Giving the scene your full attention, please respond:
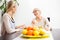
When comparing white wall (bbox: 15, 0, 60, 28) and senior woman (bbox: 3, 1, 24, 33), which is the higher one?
white wall (bbox: 15, 0, 60, 28)

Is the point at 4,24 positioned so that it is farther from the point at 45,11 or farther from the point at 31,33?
the point at 45,11

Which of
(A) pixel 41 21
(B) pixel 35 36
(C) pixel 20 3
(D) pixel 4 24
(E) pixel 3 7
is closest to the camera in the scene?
(B) pixel 35 36

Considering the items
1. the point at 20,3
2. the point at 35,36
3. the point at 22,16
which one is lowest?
the point at 35,36

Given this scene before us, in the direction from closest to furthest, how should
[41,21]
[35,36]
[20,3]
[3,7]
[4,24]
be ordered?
[35,36], [4,24], [41,21], [3,7], [20,3]

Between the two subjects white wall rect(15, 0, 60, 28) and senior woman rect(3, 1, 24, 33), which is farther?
white wall rect(15, 0, 60, 28)

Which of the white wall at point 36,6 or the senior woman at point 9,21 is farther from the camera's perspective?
the white wall at point 36,6

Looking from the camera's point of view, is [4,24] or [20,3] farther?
[20,3]

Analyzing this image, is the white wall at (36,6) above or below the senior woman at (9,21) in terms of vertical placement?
above

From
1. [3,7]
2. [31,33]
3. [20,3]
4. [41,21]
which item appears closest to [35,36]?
[31,33]

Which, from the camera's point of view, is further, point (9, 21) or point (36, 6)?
point (36, 6)

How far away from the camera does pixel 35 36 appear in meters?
1.71

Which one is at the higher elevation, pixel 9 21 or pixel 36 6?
pixel 36 6

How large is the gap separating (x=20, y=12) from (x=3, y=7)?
53cm

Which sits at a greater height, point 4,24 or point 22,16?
point 22,16
